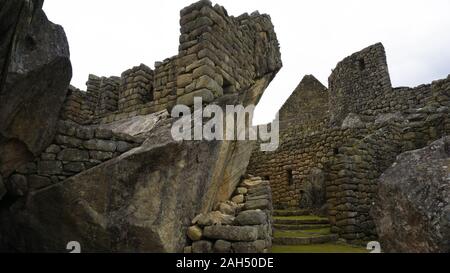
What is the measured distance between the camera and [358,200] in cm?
839

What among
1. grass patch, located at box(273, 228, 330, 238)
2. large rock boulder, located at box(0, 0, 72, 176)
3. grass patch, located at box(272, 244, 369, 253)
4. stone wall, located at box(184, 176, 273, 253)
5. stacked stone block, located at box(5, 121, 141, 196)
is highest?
large rock boulder, located at box(0, 0, 72, 176)

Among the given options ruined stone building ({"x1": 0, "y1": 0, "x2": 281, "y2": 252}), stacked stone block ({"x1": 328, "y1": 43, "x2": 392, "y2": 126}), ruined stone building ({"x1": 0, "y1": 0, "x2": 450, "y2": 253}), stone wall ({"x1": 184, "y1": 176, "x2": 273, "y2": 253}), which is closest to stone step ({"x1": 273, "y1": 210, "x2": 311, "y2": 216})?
ruined stone building ({"x1": 0, "y1": 0, "x2": 450, "y2": 253})

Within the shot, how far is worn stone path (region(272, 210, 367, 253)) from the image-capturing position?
21.2ft

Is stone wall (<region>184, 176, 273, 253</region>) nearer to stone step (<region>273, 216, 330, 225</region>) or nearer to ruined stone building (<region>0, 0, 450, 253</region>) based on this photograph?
ruined stone building (<region>0, 0, 450, 253</region>)

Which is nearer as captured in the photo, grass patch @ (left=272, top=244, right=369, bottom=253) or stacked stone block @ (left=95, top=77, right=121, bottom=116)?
grass patch @ (left=272, top=244, right=369, bottom=253)

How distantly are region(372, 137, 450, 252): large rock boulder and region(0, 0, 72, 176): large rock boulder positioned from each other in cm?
436

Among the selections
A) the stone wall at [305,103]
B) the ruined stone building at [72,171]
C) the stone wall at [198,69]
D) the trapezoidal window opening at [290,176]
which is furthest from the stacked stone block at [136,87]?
the stone wall at [305,103]

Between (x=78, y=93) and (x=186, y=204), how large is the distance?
19.9 ft

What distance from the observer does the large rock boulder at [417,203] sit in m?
3.10

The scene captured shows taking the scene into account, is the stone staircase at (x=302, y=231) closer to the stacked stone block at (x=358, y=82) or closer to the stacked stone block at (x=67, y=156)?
the stacked stone block at (x=67, y=156)

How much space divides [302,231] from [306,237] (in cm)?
100

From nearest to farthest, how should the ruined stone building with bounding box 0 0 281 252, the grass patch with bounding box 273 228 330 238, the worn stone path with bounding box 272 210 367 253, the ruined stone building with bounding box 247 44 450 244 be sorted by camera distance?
the ruined stone building with bounding box 0 0 281 252 → the worn stone path with bounding box 272 210 367 253 → the grass patch with bounding box 273 228 330 238 → the ruined stone building with bounding box 247 44 450 244

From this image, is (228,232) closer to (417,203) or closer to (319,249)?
(417,203)

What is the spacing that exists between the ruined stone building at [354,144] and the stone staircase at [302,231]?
43 centimetres
